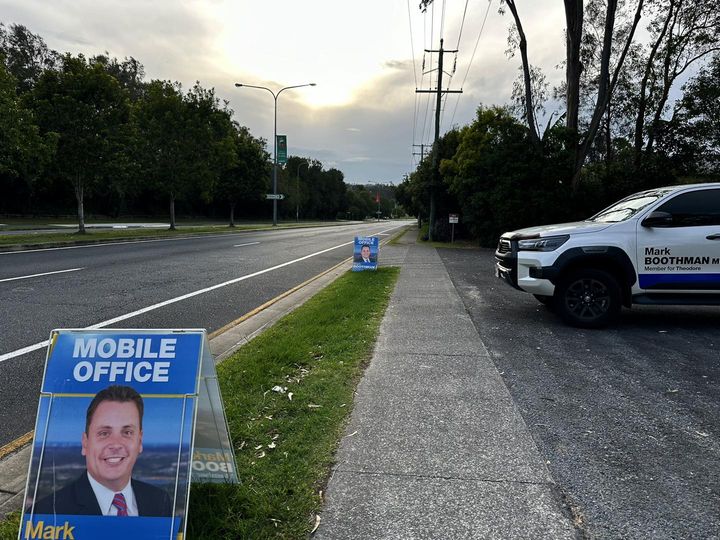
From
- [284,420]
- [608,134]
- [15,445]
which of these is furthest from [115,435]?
[608,134]

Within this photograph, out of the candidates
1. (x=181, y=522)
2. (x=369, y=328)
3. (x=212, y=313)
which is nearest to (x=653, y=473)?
(x=181, y=522)

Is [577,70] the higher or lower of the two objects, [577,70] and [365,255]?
the higher

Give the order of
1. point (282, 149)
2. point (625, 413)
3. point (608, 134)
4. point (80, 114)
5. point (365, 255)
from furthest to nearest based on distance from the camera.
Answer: point (282, 149) < point (608, 134) < point (80, 114) < point (365, 255) < point (625, 413)

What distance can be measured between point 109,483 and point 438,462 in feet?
6.10

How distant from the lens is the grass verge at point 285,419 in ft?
8.09

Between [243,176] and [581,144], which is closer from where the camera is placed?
[581,144]

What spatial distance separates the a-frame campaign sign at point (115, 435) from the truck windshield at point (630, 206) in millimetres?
6584

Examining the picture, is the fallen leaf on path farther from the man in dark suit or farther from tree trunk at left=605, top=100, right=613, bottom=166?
tree trunk at left=605, top=100, right=613, bottom=166

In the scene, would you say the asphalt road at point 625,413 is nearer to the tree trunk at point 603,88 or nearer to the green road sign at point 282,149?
the tree trunk at point 603,88

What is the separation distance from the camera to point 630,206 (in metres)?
7.30

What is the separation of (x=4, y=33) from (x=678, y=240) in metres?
65.1

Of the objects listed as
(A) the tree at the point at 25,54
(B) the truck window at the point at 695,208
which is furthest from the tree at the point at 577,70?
(A) the tree at the point at 25,54

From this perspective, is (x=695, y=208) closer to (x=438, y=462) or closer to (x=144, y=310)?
(x=438, y=462)

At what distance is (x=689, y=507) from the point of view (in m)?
2.63
